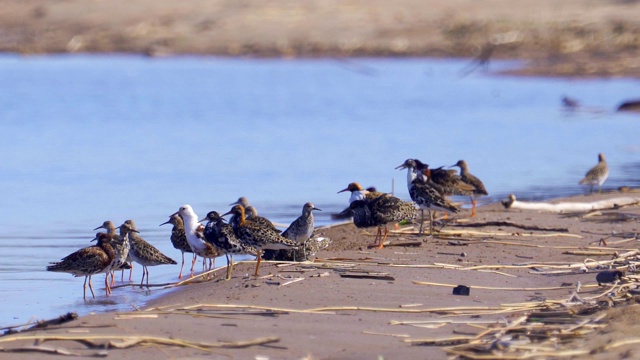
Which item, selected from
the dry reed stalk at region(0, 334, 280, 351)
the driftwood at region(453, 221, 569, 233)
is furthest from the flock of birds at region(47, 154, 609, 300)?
the dry reed stalk at region(0, 334, 280, 351)

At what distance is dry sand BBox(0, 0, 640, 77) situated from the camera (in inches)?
1681

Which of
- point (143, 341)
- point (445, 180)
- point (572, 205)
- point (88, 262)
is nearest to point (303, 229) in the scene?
point (88, 262)

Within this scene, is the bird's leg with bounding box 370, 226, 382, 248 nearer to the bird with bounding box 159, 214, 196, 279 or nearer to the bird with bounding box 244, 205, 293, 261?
the bird with bounding box 244, 205, 293, 261

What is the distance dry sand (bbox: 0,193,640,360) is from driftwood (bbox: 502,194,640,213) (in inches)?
60.0

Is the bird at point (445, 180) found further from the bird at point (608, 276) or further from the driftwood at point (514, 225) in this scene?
the bird at point (608, 276)

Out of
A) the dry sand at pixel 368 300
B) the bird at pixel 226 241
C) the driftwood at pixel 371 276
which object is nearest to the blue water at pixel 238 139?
the bird at pixel 226 241

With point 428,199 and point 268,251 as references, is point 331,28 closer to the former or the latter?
point 428,199

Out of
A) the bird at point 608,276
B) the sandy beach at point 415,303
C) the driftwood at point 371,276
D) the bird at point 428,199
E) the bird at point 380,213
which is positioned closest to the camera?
the sandy beach at point 415,303

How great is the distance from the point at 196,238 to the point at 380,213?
1969mm

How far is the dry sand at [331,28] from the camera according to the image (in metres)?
42.7

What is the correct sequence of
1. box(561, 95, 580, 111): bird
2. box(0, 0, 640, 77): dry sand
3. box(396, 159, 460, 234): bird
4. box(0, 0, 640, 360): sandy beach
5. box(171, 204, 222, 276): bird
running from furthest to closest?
1. box(0, 0, 640, 77): dry sand
2. box(561, 95, 580, 111): bird
3. box(396, 159, 460, 234): bird
4. box(171, 204, 222, 276): bird
5. box(0, 0, 640, 360): sandy beach

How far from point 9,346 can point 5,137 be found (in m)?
18.6

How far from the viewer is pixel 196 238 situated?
11953 mm

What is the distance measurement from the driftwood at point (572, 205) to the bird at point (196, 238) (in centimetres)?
494
